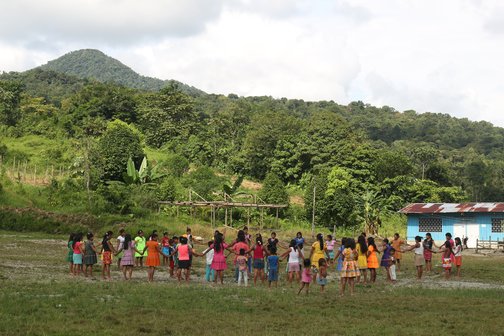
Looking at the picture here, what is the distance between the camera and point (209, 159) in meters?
72.9

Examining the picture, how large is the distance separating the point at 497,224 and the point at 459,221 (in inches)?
113

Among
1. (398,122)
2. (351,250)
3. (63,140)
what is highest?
(398,122)

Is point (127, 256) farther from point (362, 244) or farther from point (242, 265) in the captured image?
point (362, 244)

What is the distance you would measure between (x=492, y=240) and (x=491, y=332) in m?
41.7

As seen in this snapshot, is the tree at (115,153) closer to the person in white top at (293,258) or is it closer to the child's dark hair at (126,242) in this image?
the child's dark hair at (126,242)

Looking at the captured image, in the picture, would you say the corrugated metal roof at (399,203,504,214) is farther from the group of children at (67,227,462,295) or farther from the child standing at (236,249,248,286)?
the child standing at (236,249,248,286)

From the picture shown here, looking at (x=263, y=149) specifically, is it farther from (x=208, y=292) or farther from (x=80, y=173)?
(x=208, y=292)

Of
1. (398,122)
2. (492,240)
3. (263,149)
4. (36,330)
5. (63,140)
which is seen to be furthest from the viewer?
(398,122)

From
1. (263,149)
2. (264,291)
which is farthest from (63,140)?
(264,291)

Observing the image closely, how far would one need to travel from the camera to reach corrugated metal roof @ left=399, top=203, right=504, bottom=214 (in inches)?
2010

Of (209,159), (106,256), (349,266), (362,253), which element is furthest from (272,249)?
(209,159)

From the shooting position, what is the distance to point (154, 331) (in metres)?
11.4

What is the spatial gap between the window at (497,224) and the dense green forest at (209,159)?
10.1 metres

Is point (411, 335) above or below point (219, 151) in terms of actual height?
below
